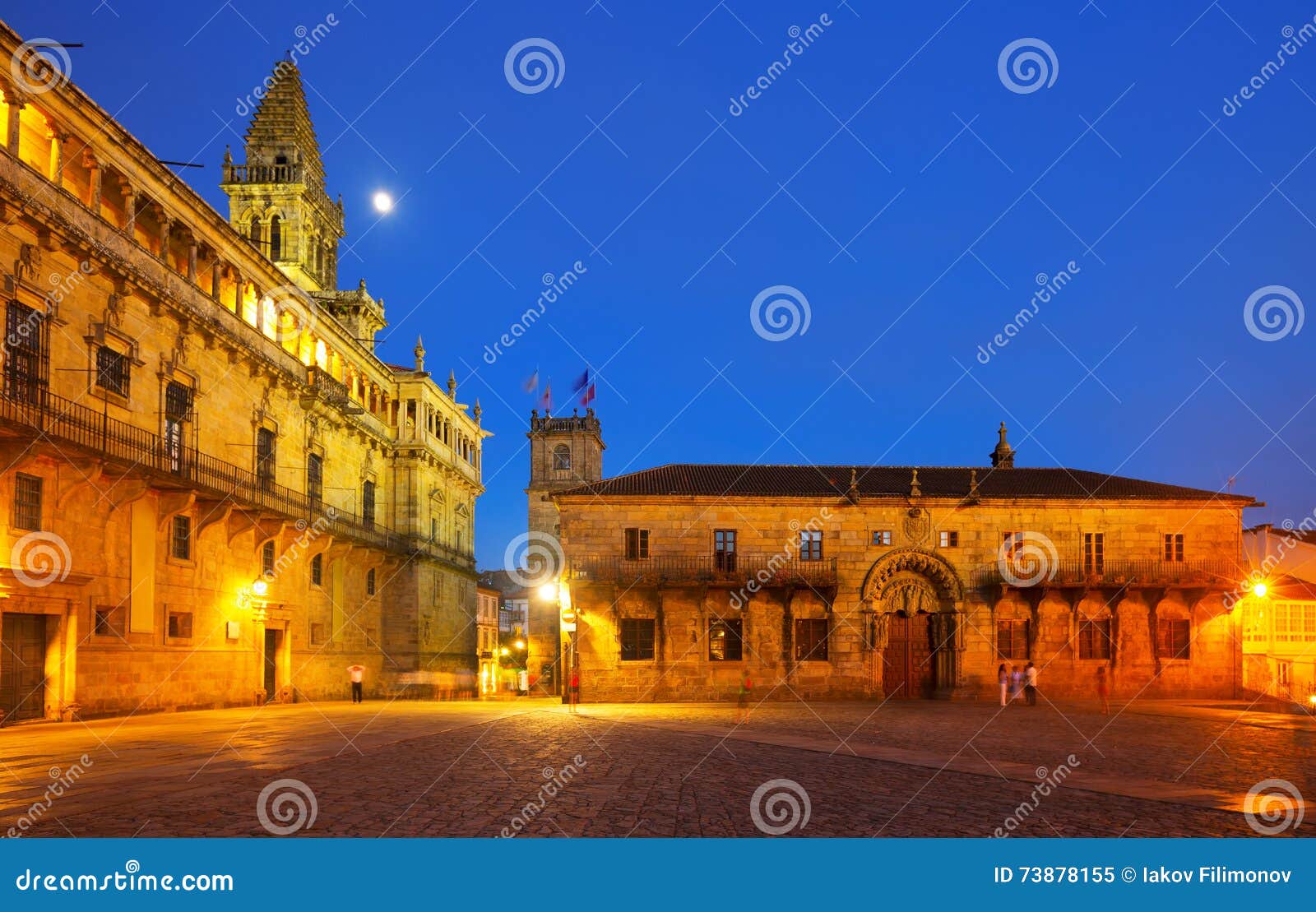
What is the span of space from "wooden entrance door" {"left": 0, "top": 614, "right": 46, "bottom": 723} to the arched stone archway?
2559 cm

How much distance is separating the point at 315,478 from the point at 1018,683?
2568 cm

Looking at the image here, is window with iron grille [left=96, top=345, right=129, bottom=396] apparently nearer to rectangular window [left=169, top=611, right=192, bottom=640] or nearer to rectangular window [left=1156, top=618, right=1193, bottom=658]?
rectangular window [left=169, top=611, right=192, bottom=640]

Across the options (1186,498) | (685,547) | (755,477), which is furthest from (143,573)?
(1186,498)

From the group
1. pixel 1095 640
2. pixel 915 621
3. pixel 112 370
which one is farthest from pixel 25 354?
pixel 1095 640

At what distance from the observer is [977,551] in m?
38.9

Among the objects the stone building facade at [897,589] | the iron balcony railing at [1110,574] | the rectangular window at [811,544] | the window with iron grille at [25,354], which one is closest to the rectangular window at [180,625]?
the window with iron grille at [25,354]

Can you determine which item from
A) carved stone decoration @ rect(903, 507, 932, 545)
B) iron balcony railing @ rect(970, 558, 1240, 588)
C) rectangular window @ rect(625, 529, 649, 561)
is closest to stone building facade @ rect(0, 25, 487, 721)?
rectangular window @ rect(625, 529, 649, 561)

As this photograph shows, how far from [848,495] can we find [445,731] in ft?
69.8

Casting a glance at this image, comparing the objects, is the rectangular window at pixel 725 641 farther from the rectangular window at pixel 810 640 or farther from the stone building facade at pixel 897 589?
the rectangular window at pixel 810 640

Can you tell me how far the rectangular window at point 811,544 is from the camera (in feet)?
127

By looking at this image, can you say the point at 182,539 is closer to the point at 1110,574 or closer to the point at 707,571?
the point at 707,571

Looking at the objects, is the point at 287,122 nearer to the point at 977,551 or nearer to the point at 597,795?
the point at 977,551

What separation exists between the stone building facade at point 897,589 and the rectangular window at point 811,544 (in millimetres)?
65

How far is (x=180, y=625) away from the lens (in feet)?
93.2
